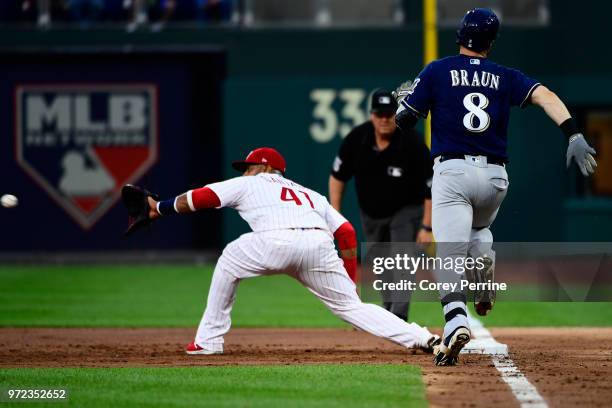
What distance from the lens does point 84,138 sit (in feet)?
78.2

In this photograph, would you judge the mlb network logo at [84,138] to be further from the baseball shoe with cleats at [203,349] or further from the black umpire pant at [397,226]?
the baseball shoe with cleats at [203,349]

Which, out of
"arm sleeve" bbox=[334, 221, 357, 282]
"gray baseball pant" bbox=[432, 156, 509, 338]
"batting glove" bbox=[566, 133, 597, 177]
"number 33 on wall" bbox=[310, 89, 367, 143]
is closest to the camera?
"batting glove" bbox=[566, 133, 597, 177]

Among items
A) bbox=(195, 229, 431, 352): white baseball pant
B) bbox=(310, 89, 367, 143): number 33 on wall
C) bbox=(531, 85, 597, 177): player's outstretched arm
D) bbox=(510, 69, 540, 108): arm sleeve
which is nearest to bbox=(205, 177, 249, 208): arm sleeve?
bbox=(195, 229, 431, 352): white baseball pant

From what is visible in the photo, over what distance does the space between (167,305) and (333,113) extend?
872 cm

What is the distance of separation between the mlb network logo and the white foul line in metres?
13.0

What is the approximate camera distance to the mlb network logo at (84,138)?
23781 mm

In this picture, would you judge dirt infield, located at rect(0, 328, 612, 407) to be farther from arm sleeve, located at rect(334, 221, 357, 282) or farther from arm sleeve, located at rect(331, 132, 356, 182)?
arm sleeve, located at rect(331, 132, 356, 182)

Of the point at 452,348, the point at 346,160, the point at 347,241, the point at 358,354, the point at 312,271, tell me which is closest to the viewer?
the point at 452,348

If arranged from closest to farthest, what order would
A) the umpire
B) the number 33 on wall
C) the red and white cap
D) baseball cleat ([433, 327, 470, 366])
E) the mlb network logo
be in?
baseball cleat ([433, 327, 470, 366]) < the red and white cap < the umpire < the number 33 on wall < the mlb network logo

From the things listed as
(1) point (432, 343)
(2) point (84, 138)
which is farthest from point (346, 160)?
(2) point (84, 138)

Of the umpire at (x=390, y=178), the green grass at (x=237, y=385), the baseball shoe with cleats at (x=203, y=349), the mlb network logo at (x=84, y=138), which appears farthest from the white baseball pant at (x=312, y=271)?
the mlb network logo at (x=84, y=138)

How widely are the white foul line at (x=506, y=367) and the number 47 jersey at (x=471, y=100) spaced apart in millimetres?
1490

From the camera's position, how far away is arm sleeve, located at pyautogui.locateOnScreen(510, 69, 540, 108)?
812 cm

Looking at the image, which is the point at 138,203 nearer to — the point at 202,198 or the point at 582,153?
the point at 202,198
